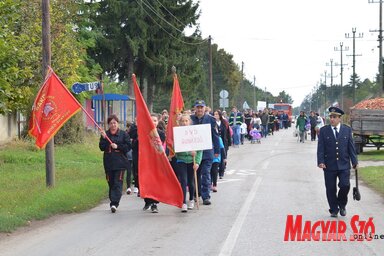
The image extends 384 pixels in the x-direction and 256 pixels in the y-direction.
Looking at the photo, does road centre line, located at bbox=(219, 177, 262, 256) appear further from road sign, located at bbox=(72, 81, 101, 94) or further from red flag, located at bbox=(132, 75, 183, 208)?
road sign, located at bbox=(72, 81, 101, 94)

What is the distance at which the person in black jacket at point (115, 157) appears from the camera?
39.9ft

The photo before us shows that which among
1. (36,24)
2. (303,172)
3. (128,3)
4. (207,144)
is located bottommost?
(303,172)

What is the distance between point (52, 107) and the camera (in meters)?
13.2

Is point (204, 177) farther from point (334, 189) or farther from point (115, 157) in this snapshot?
point (334, 189)

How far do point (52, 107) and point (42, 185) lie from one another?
2920 mm

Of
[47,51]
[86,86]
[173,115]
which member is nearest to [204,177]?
[173,115]

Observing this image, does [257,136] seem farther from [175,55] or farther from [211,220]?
[211,220]

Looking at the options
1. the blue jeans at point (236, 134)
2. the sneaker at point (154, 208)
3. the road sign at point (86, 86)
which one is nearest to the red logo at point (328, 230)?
the sneaker at point (154, 208)

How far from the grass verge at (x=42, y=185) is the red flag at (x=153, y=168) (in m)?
1.61

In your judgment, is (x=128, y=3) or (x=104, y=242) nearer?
(x=104, y=242)

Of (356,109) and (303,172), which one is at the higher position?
(356,109)

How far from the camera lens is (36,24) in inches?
854

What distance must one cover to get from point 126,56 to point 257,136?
10816 mm

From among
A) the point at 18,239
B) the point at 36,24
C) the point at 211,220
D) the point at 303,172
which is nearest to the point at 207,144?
the point at 211,220
